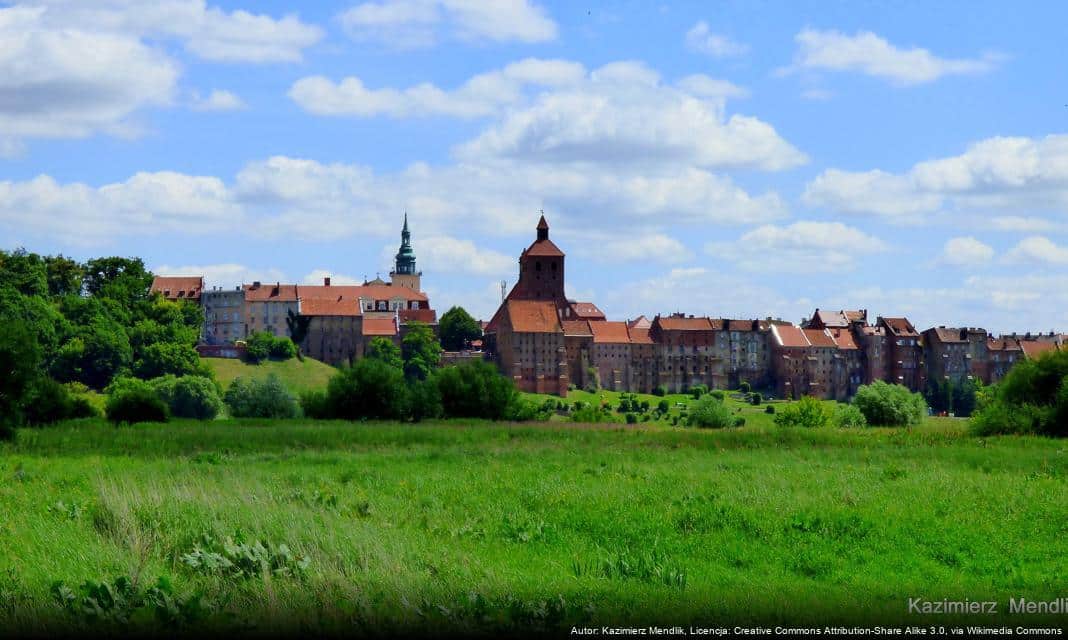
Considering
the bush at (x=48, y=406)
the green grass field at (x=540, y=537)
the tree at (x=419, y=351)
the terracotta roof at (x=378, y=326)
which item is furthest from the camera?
the terracotta roof at (x=378, y=326)

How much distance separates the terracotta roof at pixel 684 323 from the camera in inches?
6555

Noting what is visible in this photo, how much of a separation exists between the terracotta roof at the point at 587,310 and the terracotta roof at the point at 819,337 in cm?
3199

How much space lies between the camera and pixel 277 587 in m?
13.6

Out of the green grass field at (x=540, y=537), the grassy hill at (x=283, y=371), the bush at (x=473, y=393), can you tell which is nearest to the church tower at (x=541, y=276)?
the grassy hill at (x=283, y=371)

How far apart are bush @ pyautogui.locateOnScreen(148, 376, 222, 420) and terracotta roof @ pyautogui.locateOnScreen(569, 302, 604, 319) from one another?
92.1m

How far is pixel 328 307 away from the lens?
151 meters

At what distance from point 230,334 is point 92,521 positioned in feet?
458

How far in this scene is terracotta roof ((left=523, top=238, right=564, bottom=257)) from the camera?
542ft

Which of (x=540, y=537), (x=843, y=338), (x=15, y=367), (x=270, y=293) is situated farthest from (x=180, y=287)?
(x=540, y=537)

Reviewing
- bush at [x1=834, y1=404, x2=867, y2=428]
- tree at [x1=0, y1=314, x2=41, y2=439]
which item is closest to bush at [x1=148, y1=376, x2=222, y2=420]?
bush at [x1=834, y1=404, x2=867, y2=428]

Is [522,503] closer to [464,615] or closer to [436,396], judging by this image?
[464,615]

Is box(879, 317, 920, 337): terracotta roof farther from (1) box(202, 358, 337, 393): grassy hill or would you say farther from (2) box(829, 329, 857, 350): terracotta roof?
(1) box(202, 358, 337, 393): grassy hill

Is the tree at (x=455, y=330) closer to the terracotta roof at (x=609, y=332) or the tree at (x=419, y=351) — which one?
the tree at (x=419, y=351)

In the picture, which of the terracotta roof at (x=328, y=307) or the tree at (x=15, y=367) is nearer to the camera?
the tree at (x=15, y=367)
